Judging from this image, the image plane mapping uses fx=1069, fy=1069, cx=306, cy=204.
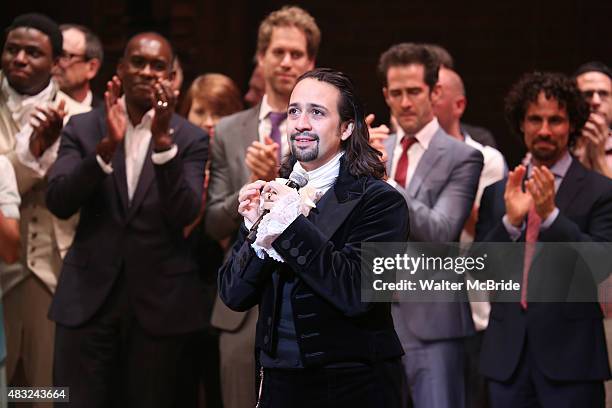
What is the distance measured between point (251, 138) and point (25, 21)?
1030mm

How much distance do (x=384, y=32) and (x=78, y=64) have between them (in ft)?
4.68

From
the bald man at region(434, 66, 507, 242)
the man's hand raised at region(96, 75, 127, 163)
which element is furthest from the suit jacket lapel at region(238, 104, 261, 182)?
the bald man at region(434, 66, 507, 242)

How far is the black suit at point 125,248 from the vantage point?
153 inches

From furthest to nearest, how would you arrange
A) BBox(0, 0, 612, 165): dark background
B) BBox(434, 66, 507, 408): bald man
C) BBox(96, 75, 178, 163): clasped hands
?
Answer: BBox(0, 0, 612, 165): dark background, BBox(434, 66, 507, 408): bald man, BBox(96, 75, 178, 163): clasped hands

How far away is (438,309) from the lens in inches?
154

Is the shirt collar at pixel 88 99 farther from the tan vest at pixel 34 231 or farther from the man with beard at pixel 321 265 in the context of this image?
the man with beard at pixel 321 265

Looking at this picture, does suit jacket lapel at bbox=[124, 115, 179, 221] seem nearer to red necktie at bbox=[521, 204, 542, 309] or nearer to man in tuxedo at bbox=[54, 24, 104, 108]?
man in tuxedo at bbox=[54, 24, 104, 108]

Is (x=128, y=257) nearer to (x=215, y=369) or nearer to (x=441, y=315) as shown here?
(x=215, y=369)

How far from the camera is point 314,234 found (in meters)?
2.60

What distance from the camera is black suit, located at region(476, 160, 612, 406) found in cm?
365

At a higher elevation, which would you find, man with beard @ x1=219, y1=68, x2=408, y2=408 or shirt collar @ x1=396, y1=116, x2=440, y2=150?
shirt collar @ x1=396, y1=116, x2=440, y2=150

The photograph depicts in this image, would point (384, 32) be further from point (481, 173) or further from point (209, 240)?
point (209, 240)

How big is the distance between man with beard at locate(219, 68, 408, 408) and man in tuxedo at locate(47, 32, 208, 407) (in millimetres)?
1186

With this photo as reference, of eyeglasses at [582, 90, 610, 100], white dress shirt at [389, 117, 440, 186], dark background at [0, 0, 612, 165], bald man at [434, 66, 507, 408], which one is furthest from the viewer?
dark background at [0, 0, 612, 165]
